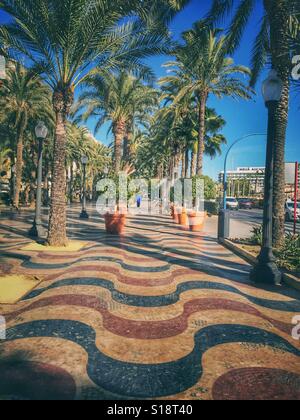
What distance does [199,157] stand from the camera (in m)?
18.6

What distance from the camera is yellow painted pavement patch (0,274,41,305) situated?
4504 mm

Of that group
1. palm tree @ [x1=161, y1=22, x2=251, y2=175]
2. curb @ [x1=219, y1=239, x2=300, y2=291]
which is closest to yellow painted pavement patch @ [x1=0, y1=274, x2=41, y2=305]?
curb @ [x1=219, y1=239, x2=300, y2=291]

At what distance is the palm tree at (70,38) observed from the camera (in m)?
7.45

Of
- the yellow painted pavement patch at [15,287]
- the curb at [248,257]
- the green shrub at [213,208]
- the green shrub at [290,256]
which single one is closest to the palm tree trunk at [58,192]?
the yellow painted pavement patch at [15,287]

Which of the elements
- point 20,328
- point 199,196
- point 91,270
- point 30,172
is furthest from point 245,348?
Answer: point 30,172

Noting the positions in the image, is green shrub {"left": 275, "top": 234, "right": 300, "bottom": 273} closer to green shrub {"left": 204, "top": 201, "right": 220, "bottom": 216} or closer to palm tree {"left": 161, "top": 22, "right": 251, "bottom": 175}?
palm tree {"left": 161, "top": 22, "right": 251, "bottom": 175}

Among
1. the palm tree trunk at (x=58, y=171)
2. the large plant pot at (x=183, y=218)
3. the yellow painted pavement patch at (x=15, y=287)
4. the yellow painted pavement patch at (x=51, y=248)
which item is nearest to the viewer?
the yellow painted pavement patch at (x=15, y=287)

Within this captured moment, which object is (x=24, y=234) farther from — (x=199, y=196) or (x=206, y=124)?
(x=206, y=124)

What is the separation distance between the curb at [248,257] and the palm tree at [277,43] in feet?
2.82

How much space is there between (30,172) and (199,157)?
1844 cm

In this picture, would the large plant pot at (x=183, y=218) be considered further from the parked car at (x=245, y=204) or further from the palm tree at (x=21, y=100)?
the parked car at (x=245, y=204)

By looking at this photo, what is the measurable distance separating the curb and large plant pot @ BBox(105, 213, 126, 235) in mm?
3993
